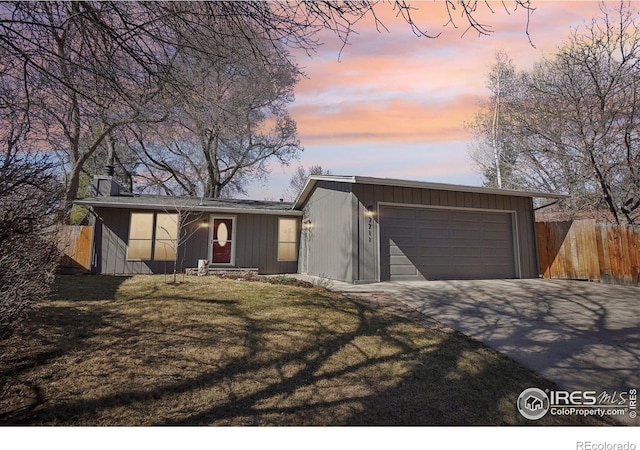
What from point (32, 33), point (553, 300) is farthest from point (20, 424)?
point (553, 300)

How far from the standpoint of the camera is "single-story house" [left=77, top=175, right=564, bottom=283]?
782 cm

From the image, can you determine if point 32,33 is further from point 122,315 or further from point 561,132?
point 561,132

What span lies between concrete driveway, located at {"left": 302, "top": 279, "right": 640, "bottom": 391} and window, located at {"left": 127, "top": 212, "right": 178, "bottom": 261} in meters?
6.07

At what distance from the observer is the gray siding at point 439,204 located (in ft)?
25.0

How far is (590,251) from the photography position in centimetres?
803

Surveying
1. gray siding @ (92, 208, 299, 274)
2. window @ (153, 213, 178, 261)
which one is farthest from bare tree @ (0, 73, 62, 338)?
window @ (153, 213, 178, 261)

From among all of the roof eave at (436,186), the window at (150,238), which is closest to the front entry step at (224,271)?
the window at (150,238)

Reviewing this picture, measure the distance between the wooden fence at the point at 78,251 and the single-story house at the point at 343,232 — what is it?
0.33 metres

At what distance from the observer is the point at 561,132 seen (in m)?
10.7

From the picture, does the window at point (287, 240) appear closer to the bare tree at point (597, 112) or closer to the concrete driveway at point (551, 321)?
the concrete driveway at point (551, 321)

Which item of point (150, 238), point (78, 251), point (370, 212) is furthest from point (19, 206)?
point (78, 251)
